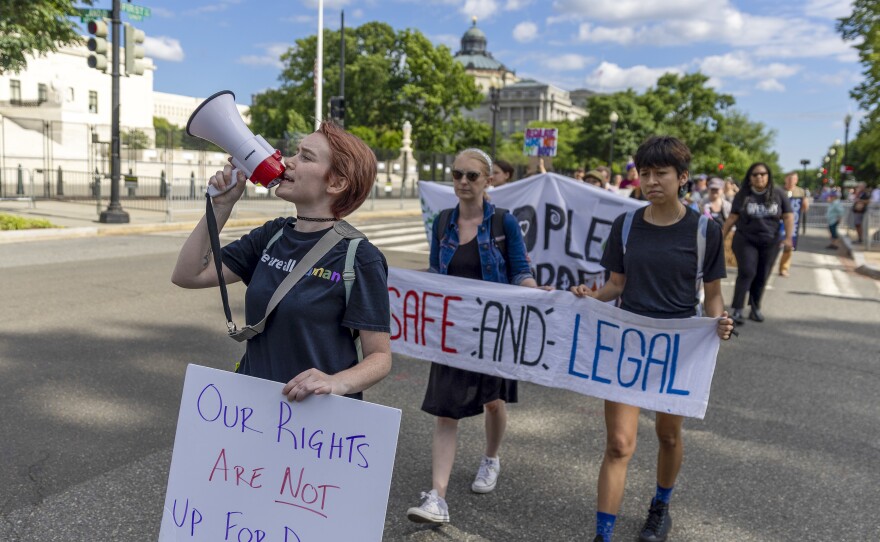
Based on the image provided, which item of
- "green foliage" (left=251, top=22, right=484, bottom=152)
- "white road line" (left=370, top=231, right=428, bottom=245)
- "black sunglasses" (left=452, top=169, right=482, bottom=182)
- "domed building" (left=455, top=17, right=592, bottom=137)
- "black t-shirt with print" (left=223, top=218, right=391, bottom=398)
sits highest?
"domed building" (left=455, top=17, right=592, bottom=137)

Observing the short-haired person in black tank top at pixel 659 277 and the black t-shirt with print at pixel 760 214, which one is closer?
the short-haired person in black tank top at pixel 659 277

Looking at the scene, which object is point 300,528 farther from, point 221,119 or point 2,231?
point 2,231

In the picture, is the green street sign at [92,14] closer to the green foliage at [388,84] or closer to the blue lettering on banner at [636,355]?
the blue lettering on banner at [636,355]

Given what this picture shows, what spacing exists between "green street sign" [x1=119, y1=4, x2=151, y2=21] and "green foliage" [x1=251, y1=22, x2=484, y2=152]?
1925 inches

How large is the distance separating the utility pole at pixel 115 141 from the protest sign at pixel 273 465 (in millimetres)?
16529

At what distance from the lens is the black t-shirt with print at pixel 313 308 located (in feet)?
7.30

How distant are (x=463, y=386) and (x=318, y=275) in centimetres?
193

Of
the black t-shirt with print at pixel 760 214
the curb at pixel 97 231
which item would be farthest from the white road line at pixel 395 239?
the black t-shirt with print at pixel 760 214

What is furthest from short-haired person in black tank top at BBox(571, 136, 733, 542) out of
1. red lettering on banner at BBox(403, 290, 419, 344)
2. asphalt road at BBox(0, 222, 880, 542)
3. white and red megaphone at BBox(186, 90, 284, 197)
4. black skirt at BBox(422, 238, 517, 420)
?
white and red megaphone at BBox(186, 90, 284, 197)

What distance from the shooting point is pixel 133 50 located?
681 inches

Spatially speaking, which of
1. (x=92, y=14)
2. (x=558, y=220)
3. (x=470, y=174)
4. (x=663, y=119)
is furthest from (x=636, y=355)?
(x=663, y=119)

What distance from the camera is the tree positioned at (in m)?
17.1

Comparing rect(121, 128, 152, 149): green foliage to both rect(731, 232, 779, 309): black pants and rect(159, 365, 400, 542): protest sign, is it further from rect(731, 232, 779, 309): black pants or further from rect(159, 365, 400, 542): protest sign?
rect(159, 365, 400, 542): protest sign

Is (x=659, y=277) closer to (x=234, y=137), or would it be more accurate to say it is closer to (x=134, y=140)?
(x=234, y=137)
